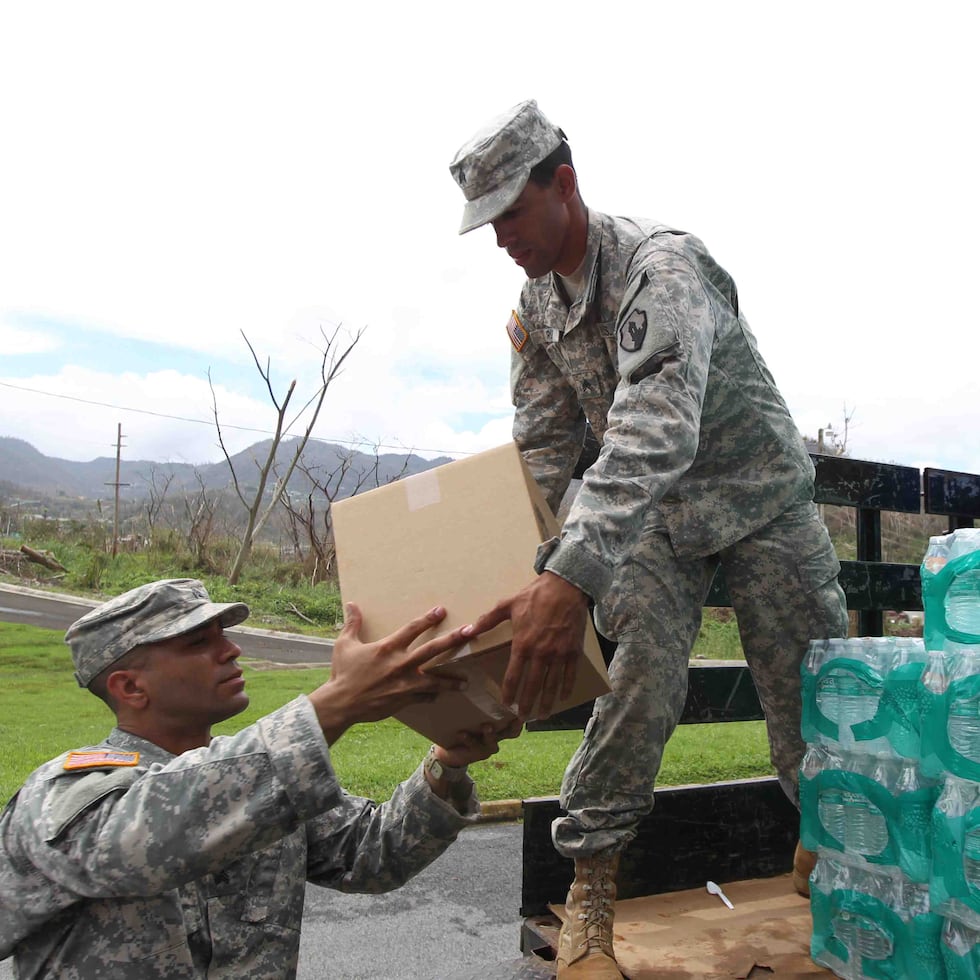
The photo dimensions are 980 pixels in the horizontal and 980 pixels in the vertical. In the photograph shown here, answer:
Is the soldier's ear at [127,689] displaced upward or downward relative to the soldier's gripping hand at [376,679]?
downward

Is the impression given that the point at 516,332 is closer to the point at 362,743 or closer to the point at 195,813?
the point at 195,813

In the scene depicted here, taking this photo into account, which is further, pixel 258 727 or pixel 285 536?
pixel 285 536

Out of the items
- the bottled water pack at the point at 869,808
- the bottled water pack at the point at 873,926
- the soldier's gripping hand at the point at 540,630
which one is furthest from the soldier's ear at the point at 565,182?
the bottled water pack at the point at 873,926

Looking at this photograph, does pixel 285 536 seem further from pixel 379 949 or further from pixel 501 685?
pixel 501 685

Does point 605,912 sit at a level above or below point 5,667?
above

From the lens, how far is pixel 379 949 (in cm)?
274

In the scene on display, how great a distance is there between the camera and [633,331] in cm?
175

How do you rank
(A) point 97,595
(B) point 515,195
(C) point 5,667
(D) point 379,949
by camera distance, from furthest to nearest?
(A) point 97,595, (C) point 5,667, (D) point 379,949, (B) point 515,195

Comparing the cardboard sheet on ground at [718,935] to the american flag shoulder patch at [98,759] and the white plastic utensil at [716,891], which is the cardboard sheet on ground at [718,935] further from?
the american flag shoulder patch at [98,759]

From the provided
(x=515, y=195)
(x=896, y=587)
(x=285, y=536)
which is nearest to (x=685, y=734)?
(x=896, y=587)

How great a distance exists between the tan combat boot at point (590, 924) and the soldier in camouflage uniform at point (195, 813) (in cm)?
43

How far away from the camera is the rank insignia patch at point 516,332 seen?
7.58 ft

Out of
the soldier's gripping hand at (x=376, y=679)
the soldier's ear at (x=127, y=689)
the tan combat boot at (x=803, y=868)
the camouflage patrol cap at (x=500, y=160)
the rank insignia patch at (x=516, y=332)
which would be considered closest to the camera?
the soldier's gripping hand at (x=376, y=679)

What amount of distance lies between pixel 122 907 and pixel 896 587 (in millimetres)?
2550
